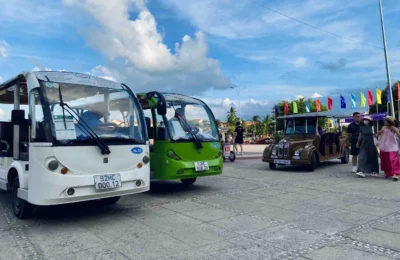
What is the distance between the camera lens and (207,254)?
12.6 ft

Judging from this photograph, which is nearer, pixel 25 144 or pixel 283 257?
pixel 283 257

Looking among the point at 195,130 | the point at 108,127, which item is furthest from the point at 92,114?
the point at 195,130

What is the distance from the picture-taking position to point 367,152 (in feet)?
32.9

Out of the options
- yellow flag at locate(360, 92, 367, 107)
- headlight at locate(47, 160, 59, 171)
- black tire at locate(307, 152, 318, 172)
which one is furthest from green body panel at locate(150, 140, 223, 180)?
yellow flag at locate(360, 92, 367, 107)

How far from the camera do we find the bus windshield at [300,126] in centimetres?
1205

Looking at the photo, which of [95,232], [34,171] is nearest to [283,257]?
[95,232]

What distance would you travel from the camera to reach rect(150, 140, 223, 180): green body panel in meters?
7.21

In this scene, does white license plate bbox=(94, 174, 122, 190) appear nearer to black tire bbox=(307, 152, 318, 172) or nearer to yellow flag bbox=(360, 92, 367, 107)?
black tire bbox=(307, 152, 318, 172)

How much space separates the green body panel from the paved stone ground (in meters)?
0.51

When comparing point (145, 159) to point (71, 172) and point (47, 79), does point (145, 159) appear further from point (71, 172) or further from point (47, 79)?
point (47, 79)

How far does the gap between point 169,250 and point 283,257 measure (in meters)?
1.34

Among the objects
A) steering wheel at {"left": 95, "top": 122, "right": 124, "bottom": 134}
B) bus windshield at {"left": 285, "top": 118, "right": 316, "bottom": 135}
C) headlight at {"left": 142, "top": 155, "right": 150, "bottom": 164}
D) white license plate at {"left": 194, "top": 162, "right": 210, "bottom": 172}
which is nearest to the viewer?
steering wheel at {"left": 95, "top": 122, "right": 124, "bottom": 134}

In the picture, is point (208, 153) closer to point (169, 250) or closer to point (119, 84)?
point (119, 84)

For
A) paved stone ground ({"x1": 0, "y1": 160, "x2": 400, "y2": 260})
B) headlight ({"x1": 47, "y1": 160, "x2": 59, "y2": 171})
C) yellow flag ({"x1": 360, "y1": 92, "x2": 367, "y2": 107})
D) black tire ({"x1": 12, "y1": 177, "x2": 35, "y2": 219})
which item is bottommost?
paved stone ground ({"x1": 0, "y1": 160, "x2": 400, "y2": 260})
